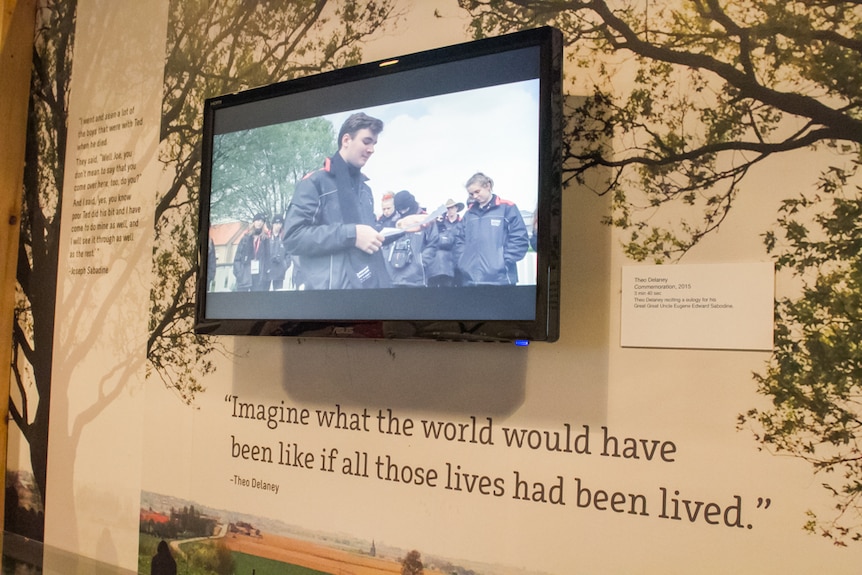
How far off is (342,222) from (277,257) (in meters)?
0.22

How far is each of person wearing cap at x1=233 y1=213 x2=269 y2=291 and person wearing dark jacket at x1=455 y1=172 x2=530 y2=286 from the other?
0.57 metres

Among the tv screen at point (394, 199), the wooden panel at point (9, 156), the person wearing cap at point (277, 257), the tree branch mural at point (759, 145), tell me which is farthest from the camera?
the wooden panel at point (9, 156)

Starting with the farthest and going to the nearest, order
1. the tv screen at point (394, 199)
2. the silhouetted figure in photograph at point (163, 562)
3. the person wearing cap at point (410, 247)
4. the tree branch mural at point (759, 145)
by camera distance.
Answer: the silhouetted figure in photograph at point (163, 562), the person wearing cap at point (410, 247), the tv screen at point (394, 199), the tree branch mural at point (759, 145)

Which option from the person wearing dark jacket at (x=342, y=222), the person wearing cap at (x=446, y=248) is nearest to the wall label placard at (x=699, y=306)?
the person wearing cap at (x=446, y=248)

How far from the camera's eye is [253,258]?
1.95 m

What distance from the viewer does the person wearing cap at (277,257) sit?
6.20ft

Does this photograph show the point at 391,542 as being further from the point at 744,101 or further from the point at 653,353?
the point at 744,101

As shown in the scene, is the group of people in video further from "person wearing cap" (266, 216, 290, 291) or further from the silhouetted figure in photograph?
the silhouetted figure in photograph

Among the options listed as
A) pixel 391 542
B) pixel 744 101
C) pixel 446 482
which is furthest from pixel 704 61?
pixel 391 542

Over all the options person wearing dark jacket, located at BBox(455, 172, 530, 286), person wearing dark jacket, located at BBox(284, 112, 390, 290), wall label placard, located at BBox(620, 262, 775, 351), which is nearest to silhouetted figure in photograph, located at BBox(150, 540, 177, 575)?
person wearing dark jacket, located at BBox(284, 112, 390, 290)

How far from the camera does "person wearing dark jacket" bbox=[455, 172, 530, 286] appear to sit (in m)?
1.55

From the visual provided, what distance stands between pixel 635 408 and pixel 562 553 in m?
0.34

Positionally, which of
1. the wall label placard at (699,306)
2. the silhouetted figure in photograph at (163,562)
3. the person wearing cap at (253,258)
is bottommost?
the silhouetted figure in photograph at (163,562)

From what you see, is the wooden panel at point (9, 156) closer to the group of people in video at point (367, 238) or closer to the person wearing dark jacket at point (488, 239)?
the group of people in video at point (367, 238)
